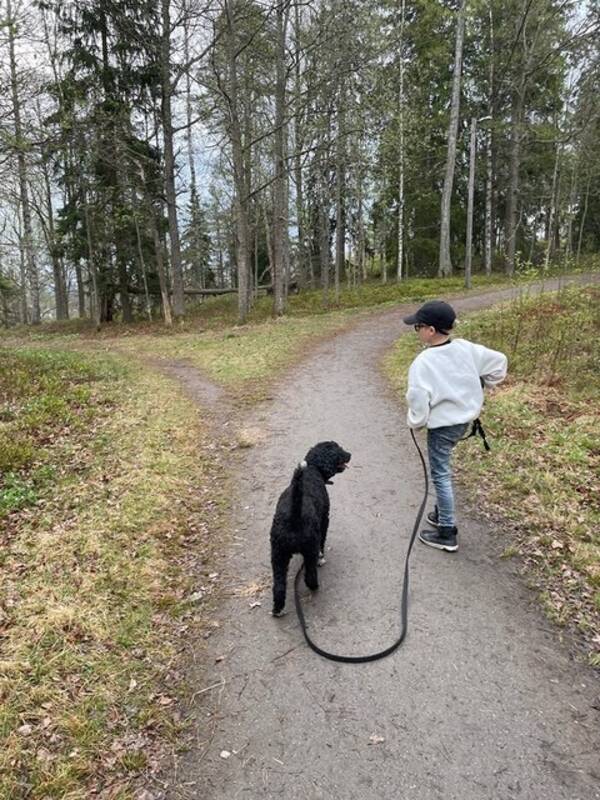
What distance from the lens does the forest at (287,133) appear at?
14812mm

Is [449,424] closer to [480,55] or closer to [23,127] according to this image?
[23,127]

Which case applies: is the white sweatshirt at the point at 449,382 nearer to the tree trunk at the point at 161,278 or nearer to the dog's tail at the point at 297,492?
the dog's tail at the point at 297,492

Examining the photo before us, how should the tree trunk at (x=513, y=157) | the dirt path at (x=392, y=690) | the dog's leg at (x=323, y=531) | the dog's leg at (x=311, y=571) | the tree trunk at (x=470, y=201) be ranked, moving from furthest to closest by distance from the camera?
the tree trunk at (x=513, y=157) → the tree trunk at (x=470, y=201) → the dog's leg at (x=323, y=531) → the dog's leg at (x=311, y=571) → the dirt path at (x=392, y=690)

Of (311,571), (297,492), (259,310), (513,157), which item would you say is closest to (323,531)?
(311,571)

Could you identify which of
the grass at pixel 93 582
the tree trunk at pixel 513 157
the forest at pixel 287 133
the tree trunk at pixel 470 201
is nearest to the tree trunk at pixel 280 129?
the forest at pixel 287 133

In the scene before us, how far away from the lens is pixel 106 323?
23078 millimetres

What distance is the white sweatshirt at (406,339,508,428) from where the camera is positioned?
3.63 meters

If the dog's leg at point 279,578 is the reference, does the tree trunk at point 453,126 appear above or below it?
above

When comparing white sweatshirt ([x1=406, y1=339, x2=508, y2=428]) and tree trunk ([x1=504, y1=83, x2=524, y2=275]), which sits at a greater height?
tree trunk ([x1=504, y1=83, x2=524, y2=275])

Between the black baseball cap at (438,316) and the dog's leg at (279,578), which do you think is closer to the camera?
the dog's leg at (279,578)

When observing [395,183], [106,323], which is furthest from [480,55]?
[106,323]

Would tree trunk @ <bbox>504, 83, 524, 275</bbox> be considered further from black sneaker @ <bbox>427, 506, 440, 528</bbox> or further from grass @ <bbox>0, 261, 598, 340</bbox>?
black sneaker @ <bbox>427, 506, 440, 528</bbox>

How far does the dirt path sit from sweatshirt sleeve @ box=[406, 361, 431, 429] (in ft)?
3.84

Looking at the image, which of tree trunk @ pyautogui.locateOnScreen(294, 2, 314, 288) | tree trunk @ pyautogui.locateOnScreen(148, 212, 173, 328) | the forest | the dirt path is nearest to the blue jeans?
the dirt path
